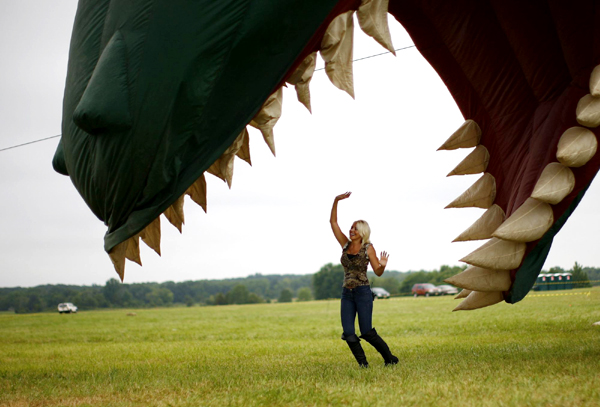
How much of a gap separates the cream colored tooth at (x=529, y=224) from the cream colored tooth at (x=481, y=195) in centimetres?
89

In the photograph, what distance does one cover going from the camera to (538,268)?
15.7ft

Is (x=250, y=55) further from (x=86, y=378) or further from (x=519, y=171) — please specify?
(x=86, y=378)

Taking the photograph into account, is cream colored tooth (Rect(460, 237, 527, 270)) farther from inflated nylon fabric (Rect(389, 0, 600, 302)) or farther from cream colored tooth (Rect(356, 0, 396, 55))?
cream colored tooth (Rect(356, 0, 396, 55))

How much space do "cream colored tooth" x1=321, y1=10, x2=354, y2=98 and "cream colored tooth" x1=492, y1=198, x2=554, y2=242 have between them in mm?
1545

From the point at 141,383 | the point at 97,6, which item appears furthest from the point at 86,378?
the point at 97,6

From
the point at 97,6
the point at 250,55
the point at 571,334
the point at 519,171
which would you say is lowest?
the point at 571,334

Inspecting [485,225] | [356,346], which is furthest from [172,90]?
[485,225]

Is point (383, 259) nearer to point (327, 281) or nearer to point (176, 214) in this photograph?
point (176, 214)

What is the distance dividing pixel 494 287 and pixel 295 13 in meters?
2.67


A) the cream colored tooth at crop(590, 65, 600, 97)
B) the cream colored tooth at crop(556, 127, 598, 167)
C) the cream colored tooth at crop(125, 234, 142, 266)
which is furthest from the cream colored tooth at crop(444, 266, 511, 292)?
the cream colored tooth at crop(125, 234, 142, 266)

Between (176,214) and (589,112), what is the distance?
299 cm

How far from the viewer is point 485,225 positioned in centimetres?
506

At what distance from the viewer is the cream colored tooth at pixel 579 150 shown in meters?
4.11

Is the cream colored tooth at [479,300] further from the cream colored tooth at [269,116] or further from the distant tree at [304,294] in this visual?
the distant tree at [304,294]
